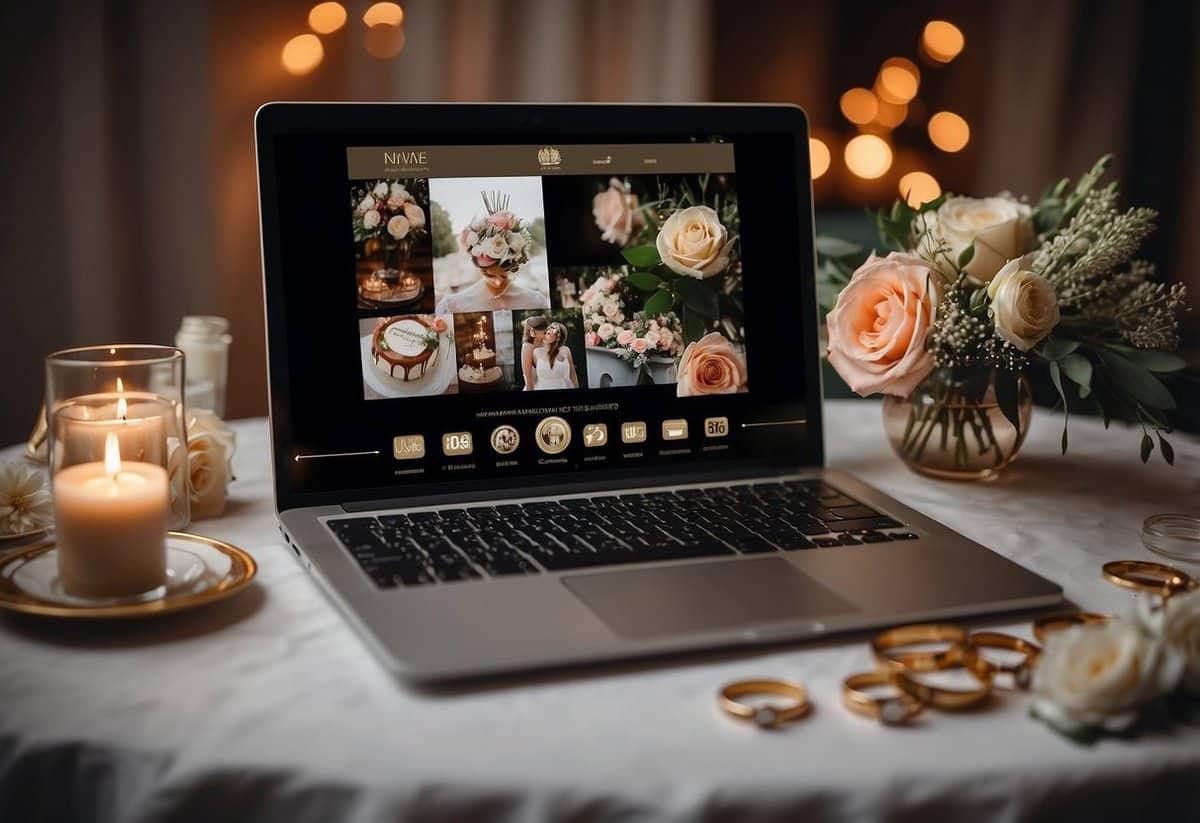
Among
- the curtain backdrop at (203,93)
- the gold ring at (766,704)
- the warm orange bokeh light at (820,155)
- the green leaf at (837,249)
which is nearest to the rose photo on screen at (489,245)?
the green leaf at (837,249)

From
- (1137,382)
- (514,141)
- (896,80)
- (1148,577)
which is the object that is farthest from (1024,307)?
(896,80)

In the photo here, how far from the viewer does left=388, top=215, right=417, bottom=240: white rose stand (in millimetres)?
943

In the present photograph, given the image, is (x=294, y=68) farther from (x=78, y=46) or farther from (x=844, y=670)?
(x=844, y=670)

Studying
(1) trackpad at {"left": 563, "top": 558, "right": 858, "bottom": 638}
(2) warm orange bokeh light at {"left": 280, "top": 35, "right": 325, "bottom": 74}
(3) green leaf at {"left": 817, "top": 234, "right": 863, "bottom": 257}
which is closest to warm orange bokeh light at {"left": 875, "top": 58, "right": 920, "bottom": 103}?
(2) warm orange bokeh light at {"left": 280, "top": 35, "right": 325, "bottom": 74}

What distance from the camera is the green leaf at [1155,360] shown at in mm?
988

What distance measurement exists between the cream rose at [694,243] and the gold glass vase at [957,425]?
0.78ft

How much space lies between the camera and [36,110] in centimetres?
170

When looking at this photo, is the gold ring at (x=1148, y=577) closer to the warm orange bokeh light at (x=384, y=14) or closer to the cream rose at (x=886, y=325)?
the cream rose at (x=886, y=325)

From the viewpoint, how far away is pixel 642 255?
3.33 ft

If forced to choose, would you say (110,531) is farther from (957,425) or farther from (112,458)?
(957,425)

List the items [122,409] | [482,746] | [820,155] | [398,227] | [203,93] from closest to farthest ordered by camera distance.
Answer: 1. [482,746]
2. [122,409]
3. [398,227]
4. [203,93]
5. [820,155]

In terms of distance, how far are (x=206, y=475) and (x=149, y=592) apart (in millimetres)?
239

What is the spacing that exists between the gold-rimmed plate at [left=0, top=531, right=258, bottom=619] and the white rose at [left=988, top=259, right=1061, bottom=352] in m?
0.65

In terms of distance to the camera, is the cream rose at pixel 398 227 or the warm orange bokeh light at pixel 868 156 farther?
the warm orange bokeh light at pixel 868 156
